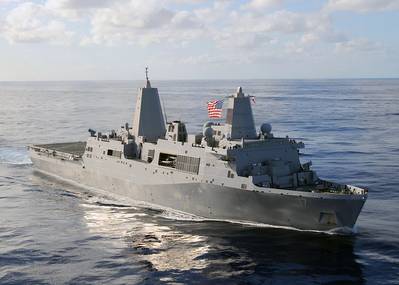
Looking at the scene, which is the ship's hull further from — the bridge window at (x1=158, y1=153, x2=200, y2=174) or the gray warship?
the bridge window at (x1=158, y1=153, x2=200, y2=174)

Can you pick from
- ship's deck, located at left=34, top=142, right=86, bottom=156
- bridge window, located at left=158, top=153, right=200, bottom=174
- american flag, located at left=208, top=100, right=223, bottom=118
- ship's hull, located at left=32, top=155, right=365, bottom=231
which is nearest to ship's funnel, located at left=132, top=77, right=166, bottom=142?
ship's hull, located at left=32, top=155, right=365, bottom=231

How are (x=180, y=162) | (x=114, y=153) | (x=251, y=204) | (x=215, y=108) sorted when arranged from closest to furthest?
(x=251, y=204), (x=180, y=162), (x=215, y=108), (x=114, y=153)

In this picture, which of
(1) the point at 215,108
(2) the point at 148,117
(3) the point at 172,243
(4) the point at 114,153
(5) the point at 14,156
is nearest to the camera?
(3) the point at 172,243

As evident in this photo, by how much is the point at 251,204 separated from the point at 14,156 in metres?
36.4

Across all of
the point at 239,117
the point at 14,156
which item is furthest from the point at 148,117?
the point at 14,156

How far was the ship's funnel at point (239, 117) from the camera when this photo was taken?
30.3 m

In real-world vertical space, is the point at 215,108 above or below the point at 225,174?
above

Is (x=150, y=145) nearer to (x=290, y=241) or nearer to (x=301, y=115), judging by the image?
(x=290, y=241)

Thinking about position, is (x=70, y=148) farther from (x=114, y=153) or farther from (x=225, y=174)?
(x=225, y=174)

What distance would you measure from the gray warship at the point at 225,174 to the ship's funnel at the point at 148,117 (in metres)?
0.08

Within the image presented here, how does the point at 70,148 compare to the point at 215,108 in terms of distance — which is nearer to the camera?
the point at 215,108

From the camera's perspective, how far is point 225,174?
28156mm

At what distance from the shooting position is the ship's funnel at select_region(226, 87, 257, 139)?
30.3 metres

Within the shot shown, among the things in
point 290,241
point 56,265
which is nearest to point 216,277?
point 290,241
